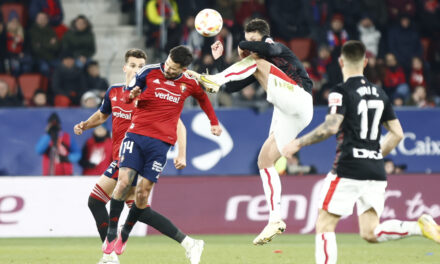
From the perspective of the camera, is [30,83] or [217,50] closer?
[217,50]

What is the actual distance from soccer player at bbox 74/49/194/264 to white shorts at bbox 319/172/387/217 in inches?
98.2

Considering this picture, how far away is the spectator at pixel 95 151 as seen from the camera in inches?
651

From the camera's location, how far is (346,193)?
26.7 feet

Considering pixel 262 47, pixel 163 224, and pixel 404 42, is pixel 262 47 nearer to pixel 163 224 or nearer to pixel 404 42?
pixel 163 224

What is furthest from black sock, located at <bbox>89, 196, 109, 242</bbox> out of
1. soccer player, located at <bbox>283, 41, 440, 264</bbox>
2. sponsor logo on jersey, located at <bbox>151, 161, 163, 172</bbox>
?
soccer player, located at <bbox>283, 41, 440, 264</bbox>

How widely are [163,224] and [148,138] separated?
999mm

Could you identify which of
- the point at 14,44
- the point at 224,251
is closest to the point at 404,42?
the point at 14,44

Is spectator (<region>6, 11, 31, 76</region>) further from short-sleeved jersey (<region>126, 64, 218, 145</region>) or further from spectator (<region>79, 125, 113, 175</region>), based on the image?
short-sleeved jersey (<region>126, 64, 218, 145</region>)

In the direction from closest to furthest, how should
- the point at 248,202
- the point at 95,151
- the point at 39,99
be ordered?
the point at 248,202
the point at 95,151
the point at 39,99

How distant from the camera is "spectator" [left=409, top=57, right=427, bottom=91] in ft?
65.5

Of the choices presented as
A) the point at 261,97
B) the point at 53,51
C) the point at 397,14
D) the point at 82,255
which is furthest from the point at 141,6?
the point at 82,255

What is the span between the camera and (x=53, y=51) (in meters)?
19.3

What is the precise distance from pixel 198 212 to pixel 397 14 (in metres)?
8.46

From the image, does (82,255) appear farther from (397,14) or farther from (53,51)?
(397,14)
